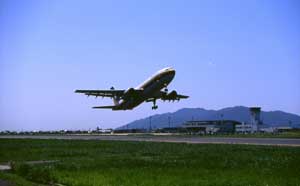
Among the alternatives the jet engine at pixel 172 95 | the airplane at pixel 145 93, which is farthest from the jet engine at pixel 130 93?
the jet engine at pixel 172 95

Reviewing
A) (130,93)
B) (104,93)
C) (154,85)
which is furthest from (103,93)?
(154,85)

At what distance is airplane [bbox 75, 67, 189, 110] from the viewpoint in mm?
70875

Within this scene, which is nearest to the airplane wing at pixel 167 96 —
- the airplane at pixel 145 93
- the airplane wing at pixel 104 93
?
the airplane at pixel 145 93

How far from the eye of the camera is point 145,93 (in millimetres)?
72875

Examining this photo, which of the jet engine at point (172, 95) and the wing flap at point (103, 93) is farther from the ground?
the wing flap at point (103, 93)

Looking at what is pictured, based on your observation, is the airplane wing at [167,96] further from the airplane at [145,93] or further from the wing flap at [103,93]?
the wing flap at [103,93]

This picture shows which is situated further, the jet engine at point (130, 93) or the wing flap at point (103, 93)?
the wing flap at point (103, 93)

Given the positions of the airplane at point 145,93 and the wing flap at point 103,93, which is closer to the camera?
the airplane at point 145,93

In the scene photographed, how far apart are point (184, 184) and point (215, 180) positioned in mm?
1871

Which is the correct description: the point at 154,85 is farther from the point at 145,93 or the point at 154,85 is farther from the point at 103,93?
the point at 103,93

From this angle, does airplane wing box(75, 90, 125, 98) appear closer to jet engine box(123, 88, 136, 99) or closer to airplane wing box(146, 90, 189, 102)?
jet engine box(123, 88, 136, 99)

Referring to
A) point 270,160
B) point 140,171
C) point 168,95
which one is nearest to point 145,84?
point 168,95

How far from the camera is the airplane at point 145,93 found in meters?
70.9

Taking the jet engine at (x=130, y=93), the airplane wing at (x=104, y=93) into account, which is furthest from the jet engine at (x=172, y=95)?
the airplane wing at (x=104, y=93)
